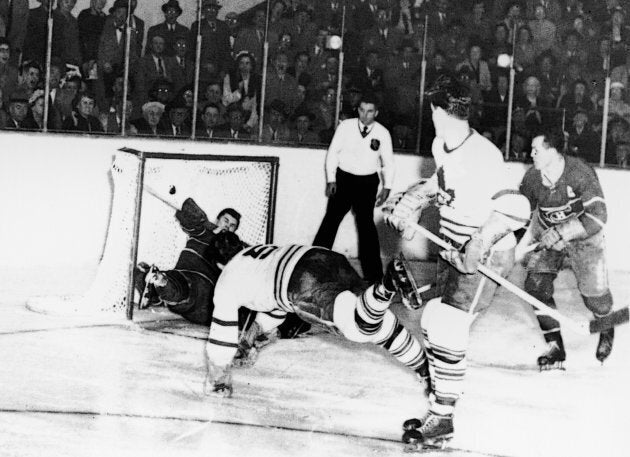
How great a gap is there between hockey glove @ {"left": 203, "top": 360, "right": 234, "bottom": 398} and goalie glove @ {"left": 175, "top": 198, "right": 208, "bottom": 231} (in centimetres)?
96

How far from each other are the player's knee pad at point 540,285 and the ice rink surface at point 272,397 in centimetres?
30

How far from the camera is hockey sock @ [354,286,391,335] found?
3100 millimetres

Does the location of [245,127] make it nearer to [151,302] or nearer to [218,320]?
[151,302]

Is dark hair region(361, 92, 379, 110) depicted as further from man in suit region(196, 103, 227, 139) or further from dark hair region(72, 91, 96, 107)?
Result: dark hair region(72, 91, 96, 107)

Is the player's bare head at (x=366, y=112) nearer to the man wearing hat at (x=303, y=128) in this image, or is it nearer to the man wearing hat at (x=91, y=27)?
the man wearing hat at (x=303, y=128)

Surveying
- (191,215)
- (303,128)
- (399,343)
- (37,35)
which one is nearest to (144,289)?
(191,215)

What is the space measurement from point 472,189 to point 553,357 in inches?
53.8

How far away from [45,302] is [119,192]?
2.02 feet

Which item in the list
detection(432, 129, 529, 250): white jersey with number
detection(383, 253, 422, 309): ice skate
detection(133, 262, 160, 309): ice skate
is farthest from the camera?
detection(133, 262, 160, 309): ice skate

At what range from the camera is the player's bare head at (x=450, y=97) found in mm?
3219

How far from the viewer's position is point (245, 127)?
6754mm

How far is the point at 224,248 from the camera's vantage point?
3643mm

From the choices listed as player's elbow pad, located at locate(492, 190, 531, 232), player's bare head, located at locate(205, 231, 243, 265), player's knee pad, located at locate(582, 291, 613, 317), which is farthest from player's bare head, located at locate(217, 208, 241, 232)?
player's elbow pad, located at locate(492, 190, 531, 232)

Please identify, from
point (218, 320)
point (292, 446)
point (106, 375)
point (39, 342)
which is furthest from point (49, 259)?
point (292, 446)
